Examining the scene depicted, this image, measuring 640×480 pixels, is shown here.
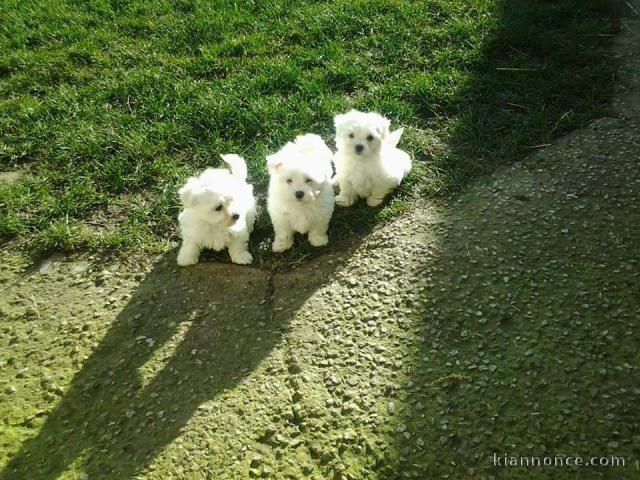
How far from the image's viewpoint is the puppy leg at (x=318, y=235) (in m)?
3.78

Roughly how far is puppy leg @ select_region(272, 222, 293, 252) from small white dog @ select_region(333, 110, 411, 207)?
1.89ft

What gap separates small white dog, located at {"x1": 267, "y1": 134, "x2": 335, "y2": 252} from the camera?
351 centimetres

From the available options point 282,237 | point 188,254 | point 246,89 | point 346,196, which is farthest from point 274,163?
point 246,89

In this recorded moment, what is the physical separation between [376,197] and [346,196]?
24cm

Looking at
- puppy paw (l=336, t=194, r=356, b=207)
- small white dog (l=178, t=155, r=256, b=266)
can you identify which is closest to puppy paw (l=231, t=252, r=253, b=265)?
small white dog (l=178, t=155, r=256, b=266)

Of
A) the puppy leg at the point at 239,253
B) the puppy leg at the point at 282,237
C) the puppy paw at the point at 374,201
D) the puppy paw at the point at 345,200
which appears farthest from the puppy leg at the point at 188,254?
the puppy paw at the point at 374,201

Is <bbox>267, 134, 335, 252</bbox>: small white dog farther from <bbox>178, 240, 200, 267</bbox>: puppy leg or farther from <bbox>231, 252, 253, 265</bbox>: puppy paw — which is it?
<bbox>178, 240, 200, 267</bbox>: puppy leg

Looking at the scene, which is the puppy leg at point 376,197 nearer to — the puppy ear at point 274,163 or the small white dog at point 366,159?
the small white dog at point 366,159

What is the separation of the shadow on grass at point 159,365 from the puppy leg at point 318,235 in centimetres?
18

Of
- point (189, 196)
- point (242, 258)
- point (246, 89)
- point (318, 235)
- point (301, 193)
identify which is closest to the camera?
point (189, 196)

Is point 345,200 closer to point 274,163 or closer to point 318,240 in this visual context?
point 318,240

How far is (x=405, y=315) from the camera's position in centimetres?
329

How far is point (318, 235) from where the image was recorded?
12.5 ft

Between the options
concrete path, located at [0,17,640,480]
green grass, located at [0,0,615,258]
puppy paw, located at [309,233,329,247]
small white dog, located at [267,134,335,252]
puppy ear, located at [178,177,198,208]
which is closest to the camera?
concrete path, located at [0,17,640,480]
